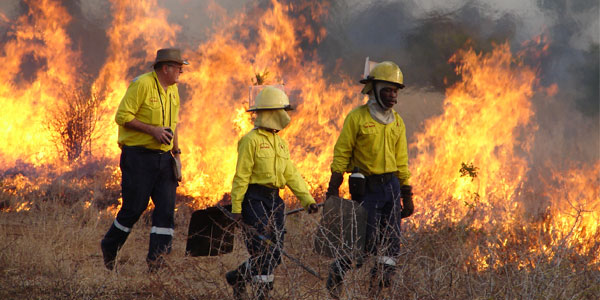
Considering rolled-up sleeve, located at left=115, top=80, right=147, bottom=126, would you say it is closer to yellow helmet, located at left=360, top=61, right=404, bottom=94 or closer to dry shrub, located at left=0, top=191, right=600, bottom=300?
dry shrub, located at left=0, top=191, right=600, bottom=300

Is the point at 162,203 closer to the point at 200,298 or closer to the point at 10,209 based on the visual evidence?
the point at 200,298

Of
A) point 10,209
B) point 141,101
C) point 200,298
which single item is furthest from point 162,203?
point 10,209

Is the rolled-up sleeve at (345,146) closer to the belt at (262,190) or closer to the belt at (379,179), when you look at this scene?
the belt at (379,179)

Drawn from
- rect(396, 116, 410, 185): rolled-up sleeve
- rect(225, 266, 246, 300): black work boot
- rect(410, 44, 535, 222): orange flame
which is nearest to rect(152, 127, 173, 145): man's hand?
rect(225, 266, 246, 300): black work boot

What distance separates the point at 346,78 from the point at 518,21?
117 inches

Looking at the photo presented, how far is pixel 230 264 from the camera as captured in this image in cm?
632

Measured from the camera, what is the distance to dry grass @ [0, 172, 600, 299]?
356 cm

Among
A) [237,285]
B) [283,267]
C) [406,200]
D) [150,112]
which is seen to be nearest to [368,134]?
[406,200]

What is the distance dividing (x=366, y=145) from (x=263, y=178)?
932 millimetres

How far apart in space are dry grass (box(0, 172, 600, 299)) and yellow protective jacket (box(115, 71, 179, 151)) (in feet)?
3.37

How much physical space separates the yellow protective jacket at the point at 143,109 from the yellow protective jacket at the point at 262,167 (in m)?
0.95

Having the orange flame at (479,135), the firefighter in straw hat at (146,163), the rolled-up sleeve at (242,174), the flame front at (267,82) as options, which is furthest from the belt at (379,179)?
the orange flame at (479,135)

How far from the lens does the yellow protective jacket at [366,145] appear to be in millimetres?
4969

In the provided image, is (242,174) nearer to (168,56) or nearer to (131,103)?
(131,103)
